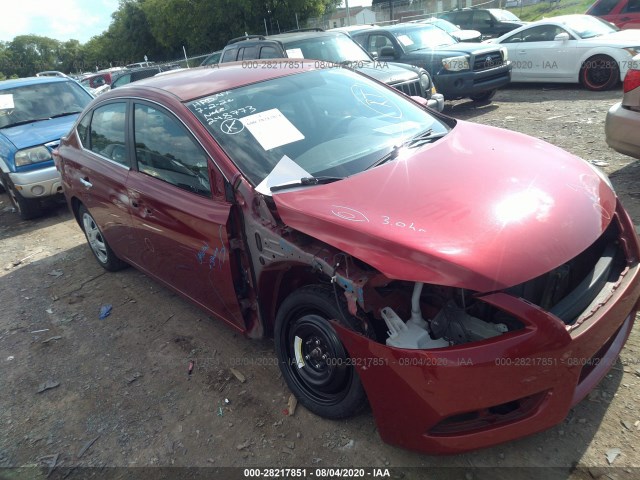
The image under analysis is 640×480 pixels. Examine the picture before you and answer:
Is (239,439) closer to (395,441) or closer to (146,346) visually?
(395,441)

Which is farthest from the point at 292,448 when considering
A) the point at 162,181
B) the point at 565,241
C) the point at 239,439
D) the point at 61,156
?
the point at 61,156

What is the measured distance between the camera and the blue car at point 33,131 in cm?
648

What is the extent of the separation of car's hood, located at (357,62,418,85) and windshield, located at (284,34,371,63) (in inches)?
15.4

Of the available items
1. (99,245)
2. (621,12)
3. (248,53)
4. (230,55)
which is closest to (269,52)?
(248,53)

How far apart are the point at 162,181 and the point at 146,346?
1.27 metres

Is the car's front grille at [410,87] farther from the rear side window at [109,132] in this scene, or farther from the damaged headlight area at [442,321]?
the damaged headlight area at [442,321]

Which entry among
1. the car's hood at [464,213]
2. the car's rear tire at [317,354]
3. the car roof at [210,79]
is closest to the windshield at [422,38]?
the car roof at [210,79]

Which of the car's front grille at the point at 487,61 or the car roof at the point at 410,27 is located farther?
the car roof at the point at 410,27

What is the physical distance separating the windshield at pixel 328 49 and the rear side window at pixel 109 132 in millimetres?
4382

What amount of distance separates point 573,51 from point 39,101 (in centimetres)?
943

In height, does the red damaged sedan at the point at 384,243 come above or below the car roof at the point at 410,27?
below

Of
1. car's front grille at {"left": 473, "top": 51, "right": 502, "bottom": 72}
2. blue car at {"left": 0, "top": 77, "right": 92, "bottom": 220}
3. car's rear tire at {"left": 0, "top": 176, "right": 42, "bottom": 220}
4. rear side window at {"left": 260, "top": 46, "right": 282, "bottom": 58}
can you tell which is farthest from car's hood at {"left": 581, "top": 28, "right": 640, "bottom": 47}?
car's rear tire at {"left": 0, "top": 176, "right": 42, "bottom": 220}

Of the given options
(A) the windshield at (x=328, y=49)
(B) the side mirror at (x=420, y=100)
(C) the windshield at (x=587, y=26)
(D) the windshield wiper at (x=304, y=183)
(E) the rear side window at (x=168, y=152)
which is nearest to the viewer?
(D) the windshield wiper at (x=304, y=183)

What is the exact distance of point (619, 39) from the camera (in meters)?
8.70
